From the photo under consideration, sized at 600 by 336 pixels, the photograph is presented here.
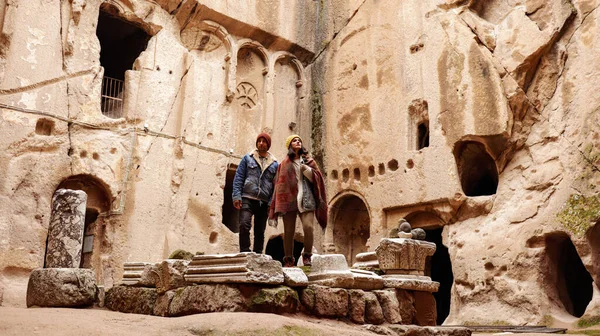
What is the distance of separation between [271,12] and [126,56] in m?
3.95

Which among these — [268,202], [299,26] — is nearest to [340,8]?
[299,26]

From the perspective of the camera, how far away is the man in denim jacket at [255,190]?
7.55 meters

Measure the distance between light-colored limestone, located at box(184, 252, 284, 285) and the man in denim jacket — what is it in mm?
1228

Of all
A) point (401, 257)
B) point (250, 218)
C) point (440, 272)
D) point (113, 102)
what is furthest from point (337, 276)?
point (440, 272)

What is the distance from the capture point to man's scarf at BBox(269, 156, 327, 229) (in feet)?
23.4

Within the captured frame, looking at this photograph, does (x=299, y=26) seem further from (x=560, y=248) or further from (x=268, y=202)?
(x=268, y=202)

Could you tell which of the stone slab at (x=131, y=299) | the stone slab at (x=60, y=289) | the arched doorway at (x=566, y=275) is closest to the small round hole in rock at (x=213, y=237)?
the stone slab at (x=131, y=299)

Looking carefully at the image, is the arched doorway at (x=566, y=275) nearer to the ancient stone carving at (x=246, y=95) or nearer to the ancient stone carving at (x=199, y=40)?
the ancient stone carving at (x=246, y=95)

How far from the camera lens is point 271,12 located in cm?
Result: 1623

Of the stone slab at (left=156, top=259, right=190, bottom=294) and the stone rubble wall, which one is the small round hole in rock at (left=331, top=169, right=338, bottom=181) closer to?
the stone rubble wall

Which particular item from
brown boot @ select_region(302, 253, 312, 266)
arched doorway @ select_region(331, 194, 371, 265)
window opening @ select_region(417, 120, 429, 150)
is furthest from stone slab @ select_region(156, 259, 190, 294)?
arched doorway @ select_region(331, 194, 371, 265)

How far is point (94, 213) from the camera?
13.3 m

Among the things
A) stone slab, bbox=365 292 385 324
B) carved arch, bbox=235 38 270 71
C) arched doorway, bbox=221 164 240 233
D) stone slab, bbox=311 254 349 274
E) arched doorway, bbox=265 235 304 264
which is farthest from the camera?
arched doorway, bbox=265 235 304 264

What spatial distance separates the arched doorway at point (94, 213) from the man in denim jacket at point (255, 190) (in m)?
Result: 6.03
